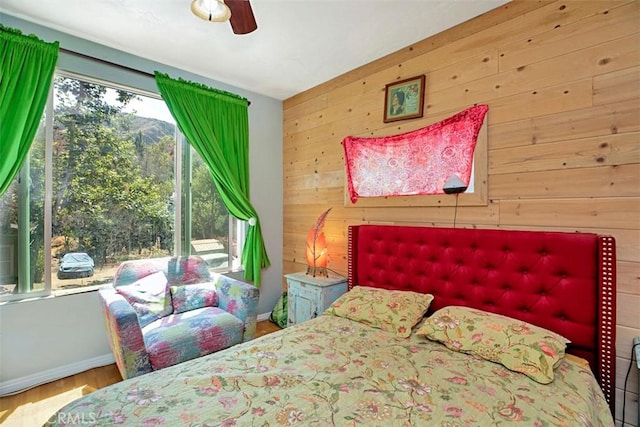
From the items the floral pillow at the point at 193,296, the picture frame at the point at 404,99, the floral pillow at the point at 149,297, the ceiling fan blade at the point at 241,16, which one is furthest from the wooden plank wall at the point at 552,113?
the floral pillow at the point at 149,297

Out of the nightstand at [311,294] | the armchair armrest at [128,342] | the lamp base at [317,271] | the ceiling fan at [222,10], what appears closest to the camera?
the ceiling fan at [222,10]

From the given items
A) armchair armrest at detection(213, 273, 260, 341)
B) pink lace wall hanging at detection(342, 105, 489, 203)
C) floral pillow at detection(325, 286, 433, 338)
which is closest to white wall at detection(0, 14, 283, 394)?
armchair armrest at detection(213, 273, 260, 341)

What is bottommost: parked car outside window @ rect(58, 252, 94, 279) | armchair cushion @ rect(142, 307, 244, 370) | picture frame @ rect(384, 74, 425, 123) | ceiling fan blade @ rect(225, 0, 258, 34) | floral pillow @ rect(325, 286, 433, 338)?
armchair cushion @ rect(142, 307, 244, 370)

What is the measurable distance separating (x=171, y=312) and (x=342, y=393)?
1779 mm

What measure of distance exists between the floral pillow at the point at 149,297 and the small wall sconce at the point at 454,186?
236 cm

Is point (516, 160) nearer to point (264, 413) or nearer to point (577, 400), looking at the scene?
point (577, 400)

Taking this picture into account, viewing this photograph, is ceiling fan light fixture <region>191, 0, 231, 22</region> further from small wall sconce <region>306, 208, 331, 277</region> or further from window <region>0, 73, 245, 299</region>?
small wall sconce <region>306, 208, 331, 277</region>

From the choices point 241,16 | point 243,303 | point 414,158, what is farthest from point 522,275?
point 241,16

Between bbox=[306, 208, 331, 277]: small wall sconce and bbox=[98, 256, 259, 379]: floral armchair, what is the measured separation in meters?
0.76

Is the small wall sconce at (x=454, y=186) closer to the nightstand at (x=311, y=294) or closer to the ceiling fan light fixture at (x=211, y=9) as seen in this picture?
→ the nightstand at (x=311, y=294)

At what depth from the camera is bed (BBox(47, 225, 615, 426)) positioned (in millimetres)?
1167

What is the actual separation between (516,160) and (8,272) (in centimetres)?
368

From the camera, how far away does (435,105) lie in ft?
7.83

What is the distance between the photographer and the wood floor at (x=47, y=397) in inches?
75.8
